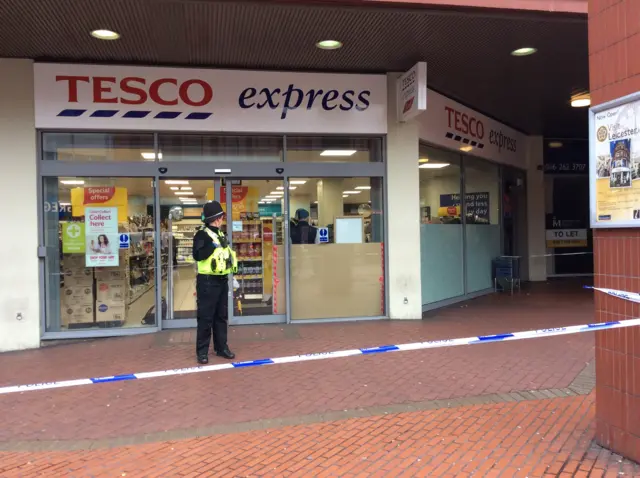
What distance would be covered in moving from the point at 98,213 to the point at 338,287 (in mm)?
3798

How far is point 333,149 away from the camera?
8562 mm

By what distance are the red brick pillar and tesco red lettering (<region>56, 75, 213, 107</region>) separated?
5600 mm

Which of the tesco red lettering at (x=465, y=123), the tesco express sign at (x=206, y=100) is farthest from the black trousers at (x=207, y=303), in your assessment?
the tesco red lettering at (x=465, y=123)

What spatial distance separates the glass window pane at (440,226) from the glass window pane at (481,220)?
0.45 meters

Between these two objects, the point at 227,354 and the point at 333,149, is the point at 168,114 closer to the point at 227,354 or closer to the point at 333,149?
the point at 333,149

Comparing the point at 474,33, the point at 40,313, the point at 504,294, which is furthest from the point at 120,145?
the point at 504,294

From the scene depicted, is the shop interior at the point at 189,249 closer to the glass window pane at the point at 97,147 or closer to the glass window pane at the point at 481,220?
the glass window pane at the point at 97,147

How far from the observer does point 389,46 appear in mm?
7348

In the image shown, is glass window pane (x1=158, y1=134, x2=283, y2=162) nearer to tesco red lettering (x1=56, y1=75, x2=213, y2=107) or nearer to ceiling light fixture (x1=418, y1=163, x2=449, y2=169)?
tesco red lettering (x1=56, y1=75, x2=213, y2=107)

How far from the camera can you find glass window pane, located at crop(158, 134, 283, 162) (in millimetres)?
8055

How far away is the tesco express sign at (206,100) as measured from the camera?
754 cm

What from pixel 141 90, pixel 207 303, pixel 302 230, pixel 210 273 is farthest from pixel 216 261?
pixel 141 90

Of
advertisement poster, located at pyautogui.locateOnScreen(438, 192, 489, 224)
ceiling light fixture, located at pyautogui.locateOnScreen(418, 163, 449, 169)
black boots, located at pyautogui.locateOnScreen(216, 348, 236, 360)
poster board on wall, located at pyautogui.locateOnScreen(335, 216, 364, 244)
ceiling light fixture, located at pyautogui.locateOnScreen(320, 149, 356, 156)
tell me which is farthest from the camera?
advertisement poster, located at pyautogui.locateOnScreen(438, 192, 489, 224)

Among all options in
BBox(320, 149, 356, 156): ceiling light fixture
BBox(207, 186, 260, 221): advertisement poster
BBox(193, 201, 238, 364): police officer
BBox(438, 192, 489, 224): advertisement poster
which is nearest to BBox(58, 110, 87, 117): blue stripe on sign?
BBox(207, 186, 260, 221): advertisement poster
